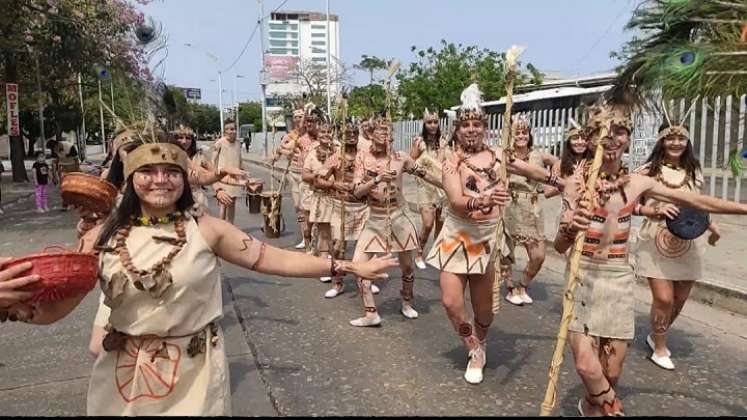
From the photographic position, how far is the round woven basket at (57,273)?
7.18ft

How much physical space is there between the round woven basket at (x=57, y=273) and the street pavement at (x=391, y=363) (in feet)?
6.30

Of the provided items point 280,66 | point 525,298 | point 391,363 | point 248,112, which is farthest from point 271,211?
point 248,112

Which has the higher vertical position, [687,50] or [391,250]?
[687,50]

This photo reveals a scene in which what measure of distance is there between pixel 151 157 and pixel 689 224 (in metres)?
3.58

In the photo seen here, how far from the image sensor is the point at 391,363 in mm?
4742

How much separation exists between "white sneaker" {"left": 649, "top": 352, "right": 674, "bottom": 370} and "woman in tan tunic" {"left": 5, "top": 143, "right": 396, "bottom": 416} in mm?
3342

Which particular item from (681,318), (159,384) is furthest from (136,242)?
(681,318)

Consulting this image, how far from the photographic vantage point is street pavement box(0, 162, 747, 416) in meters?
4.02

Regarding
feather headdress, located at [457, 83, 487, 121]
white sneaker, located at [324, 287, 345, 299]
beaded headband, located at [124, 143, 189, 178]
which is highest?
feather headdress, located at [457, 83, 487, 121]

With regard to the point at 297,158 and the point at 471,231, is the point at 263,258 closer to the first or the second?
the point at 471,231

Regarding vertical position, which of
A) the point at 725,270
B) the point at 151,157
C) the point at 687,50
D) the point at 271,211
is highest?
the point at 687,50

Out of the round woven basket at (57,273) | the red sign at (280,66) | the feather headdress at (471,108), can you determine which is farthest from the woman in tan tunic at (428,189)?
the red sign at (280,66)

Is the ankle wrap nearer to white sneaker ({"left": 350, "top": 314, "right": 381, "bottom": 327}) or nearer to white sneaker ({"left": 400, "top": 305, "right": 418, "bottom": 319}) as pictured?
white sneaker ({"left": 350, "top": 314, "right": 381, "bottom": 327})

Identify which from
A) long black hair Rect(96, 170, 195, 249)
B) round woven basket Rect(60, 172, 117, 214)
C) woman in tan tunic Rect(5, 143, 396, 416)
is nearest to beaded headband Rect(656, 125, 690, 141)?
woman in tan tunic Rect(5, 143, 396, 416)
